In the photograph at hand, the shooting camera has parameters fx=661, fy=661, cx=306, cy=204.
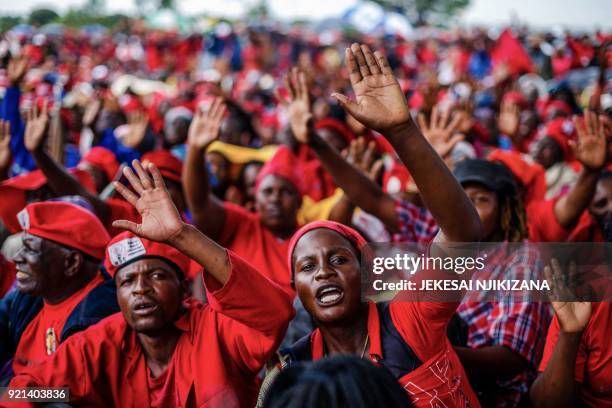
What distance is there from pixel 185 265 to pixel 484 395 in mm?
1521

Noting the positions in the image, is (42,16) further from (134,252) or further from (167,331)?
(167,331)

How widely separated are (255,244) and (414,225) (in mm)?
1086

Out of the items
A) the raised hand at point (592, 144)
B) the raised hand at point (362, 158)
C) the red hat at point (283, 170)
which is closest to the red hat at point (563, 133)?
the raised hand at point (592, 144)

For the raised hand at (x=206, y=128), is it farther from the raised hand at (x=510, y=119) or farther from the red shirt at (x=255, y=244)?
the raised hand at (x=510, y=119)

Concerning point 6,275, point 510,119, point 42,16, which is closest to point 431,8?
point 42,16

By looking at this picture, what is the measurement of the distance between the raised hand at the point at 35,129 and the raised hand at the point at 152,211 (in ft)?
6.76

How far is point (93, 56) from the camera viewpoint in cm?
1736

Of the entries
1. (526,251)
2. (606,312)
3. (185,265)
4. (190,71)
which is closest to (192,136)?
(185,265)

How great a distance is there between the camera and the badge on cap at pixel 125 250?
2.71m

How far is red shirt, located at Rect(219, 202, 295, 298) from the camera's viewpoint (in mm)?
4223

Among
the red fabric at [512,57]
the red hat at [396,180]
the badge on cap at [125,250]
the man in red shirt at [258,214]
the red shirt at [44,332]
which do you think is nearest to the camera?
the badge on cap at [125,250]

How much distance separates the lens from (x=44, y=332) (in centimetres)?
315

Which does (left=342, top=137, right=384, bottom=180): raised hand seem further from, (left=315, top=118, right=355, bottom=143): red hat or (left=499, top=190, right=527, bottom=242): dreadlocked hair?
(left=315, top=118, right=355, bottom=143): red hat

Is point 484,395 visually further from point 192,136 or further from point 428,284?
point 192,136
